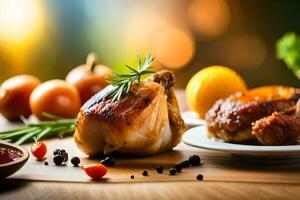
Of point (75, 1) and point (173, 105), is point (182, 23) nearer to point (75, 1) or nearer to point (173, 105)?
point (75, 1)

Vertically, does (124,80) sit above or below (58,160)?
above

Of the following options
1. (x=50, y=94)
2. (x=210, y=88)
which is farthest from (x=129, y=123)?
(x=50, y=94)

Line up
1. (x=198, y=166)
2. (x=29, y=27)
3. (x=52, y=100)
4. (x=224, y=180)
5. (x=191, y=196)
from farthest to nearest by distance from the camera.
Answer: (x=29, y=27)
(x=52, y=100)
(x=198, y=166)
(x=224, y=180)
(x=191, y=196)

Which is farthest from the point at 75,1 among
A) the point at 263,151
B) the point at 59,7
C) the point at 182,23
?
the point at 263,151

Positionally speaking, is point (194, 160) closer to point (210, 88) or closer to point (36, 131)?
point (36, 131)

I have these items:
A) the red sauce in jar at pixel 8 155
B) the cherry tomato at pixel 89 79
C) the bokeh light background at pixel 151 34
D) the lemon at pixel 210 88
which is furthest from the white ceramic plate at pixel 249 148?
the bokeh light background at pixel 151 34

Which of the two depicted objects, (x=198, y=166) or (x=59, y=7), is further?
(x=59, y=7)
